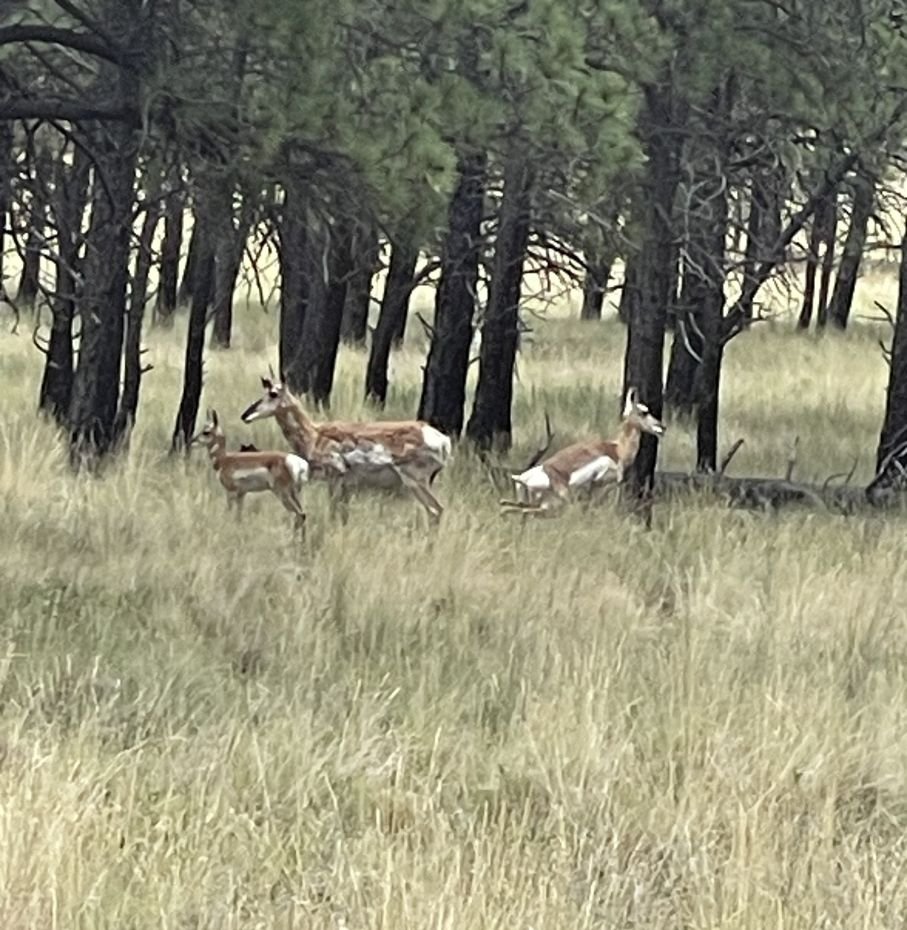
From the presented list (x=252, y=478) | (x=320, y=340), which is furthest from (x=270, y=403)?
(x=320, y=340)

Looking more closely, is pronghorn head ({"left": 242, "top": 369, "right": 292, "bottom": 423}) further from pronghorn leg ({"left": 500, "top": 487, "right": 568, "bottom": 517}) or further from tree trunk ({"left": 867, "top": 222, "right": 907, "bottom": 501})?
tree trunk ({"left": 867, "top": 222, "right": 907, "bottom": 501})

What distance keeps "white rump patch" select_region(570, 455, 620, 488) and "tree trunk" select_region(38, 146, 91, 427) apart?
12.7 feet

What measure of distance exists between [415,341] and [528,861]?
26.8 m

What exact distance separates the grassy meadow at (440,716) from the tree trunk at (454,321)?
15.2 ft

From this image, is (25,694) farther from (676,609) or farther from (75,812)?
(676,609)

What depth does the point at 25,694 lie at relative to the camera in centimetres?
604

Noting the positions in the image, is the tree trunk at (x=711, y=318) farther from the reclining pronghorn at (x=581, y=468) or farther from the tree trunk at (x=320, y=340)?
the tree trunk at (x=320, y=340)

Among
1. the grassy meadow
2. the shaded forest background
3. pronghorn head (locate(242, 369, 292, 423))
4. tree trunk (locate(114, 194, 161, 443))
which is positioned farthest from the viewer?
tree trunk (locate(114, 194, 161, 443))

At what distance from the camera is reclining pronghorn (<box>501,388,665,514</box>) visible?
10820mm

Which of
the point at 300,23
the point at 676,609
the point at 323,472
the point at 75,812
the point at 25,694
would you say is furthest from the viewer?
the point at 323,472

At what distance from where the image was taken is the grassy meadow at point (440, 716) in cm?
461

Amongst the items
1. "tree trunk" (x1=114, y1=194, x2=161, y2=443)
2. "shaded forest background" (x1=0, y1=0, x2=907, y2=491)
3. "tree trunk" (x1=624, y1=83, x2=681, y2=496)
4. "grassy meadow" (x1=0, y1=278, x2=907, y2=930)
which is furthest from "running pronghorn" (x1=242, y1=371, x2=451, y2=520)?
"tree trunk" (x1=114, y1=194, x2=161, y2=443)

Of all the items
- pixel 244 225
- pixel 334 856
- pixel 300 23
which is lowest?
pixel 334 856

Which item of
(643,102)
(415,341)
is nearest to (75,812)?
(643,102)
